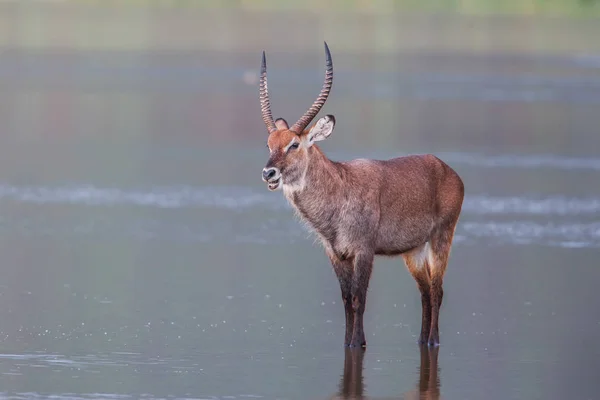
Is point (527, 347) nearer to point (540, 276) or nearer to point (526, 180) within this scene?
Result: point (540, 276)

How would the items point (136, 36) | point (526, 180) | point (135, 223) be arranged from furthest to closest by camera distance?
1. point (136, 36)
2. point (526, 180)
3. point (135, 223)

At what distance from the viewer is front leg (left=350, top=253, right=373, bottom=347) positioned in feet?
36.6

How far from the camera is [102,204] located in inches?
738

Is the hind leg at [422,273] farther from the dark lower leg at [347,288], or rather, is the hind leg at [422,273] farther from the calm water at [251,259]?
the dark lower leg at [347,288]

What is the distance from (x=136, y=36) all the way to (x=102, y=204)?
30753 millimetres

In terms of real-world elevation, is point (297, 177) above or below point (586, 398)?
above

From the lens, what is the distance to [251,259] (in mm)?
15344

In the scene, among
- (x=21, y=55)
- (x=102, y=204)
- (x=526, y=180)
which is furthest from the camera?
(x=21, y=55)

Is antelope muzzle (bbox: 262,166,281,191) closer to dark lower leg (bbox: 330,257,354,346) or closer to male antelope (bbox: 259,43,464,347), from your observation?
male antelope (bbox: 259,43,464,347)

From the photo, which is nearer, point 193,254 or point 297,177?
point 297,177

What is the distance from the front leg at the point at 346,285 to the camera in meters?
11.3

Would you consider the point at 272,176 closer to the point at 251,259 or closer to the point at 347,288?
the point at 347,288

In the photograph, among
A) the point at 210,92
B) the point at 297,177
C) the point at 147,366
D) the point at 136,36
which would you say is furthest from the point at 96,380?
the point at 136,36

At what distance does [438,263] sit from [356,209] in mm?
954
